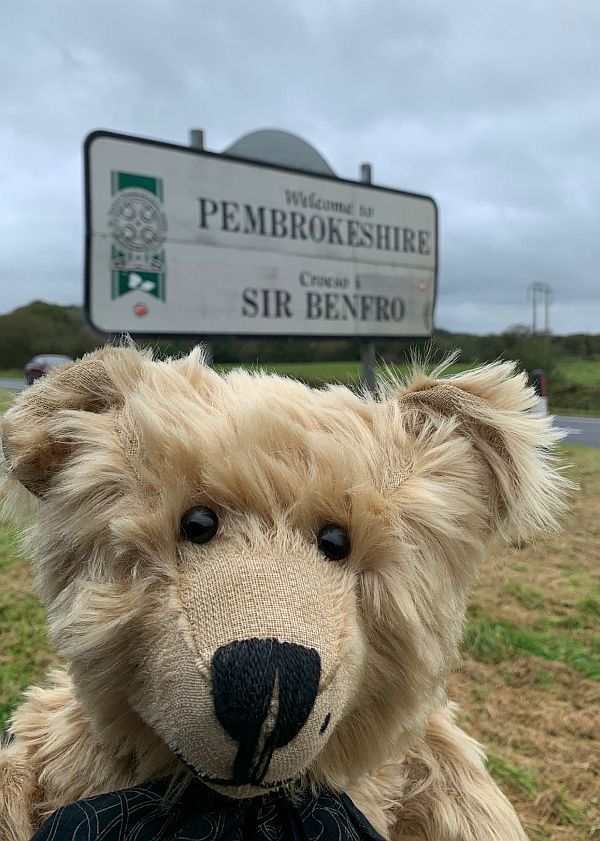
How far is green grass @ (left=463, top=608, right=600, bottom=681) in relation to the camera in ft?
4.97

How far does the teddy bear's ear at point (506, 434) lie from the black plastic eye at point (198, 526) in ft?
0.86

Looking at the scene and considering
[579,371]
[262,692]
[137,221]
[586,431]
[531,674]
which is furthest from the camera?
[579,371]

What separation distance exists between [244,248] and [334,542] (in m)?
2.51

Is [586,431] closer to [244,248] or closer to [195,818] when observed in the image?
[244,248]

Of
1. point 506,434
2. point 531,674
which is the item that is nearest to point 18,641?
point 531,674

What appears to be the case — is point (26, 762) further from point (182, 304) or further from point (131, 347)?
point (182, 304)

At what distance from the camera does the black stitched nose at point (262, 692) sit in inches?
17.0

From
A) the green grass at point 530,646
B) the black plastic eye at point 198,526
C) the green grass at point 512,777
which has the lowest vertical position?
the green grass at point 512,777

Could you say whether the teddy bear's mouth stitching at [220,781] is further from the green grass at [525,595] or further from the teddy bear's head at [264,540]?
the green grass at [525,595]

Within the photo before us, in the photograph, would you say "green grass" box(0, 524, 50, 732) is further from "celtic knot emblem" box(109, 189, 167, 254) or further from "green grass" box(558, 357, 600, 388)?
"green grass" box(558, 357, 600, 388)

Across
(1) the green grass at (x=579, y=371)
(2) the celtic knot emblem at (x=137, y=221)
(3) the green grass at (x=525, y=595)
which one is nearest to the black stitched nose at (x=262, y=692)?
(3) the green grass at (x=525, y=595)

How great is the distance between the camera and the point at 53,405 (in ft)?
2.08

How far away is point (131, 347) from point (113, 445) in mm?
145

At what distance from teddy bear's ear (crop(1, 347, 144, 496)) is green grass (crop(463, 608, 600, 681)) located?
3.84 feet
